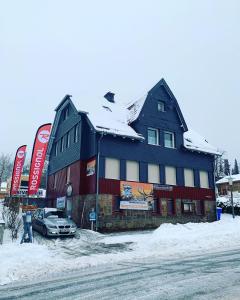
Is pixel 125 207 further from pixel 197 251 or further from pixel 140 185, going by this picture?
pixel 197 251

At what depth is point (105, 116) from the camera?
25.3 meters

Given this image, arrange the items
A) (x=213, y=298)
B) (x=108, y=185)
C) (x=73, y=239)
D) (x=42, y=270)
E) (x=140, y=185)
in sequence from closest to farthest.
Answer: (x=213, y=298) → (x=42, y=270) → (x=73, y=239) → (x=108, y=185) → (x=140, y=185)

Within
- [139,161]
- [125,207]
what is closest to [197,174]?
[139,161]

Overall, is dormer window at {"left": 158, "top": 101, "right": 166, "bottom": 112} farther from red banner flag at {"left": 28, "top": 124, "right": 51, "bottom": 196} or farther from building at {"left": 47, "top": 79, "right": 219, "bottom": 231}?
red banner flag at {"left": 28, "top": 124, "right": 51, "bottom": 196}

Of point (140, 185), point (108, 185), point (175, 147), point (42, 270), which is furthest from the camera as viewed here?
point (175, 147)

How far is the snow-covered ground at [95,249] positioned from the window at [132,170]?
18.1 feet

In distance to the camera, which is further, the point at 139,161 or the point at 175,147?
the point at 175,147

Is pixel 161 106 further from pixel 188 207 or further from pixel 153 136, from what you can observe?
pixel 188 207

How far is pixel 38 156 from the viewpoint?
20.9 meters

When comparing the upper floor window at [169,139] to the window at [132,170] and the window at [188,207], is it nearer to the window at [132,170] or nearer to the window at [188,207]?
the window at [132,170]

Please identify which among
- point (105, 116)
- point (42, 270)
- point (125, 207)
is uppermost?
point (105, 116)

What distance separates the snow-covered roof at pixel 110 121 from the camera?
2317cm

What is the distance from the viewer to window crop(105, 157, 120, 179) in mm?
22844

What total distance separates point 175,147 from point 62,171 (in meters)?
11.3
